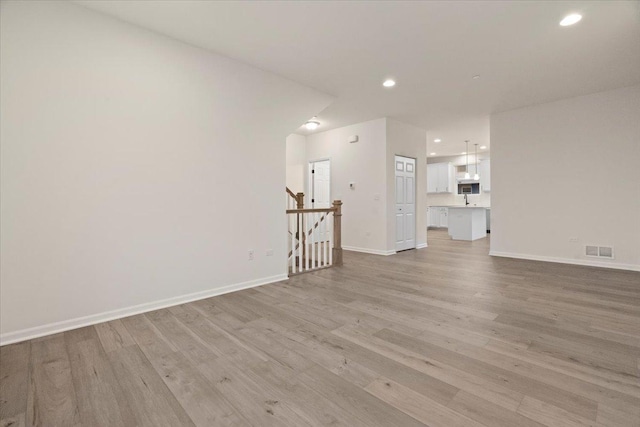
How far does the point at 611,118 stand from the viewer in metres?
4.54

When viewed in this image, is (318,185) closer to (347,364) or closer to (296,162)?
(296,162)

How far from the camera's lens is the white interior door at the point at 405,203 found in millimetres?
6238

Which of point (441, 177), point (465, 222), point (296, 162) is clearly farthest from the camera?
point (441, 177)

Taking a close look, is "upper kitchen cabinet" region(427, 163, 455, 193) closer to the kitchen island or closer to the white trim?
the kitchen island

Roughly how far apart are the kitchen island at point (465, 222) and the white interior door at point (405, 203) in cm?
233

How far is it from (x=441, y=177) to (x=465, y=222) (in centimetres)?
344

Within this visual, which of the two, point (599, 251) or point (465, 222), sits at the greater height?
point (465, 222)

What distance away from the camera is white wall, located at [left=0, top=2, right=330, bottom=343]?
91.6 inches

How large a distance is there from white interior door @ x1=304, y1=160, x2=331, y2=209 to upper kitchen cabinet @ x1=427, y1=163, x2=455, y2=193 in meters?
5.75

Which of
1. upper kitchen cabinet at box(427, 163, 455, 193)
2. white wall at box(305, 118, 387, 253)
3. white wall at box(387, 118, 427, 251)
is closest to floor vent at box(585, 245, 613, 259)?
white wall at box(387, 118, 427, 251)

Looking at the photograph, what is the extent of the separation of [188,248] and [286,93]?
2538 millimetres

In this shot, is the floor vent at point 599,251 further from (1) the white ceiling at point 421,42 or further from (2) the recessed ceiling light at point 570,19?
(2) the recessed ceiling light at point 570,19

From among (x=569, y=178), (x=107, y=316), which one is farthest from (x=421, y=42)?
(x=107, y=316)

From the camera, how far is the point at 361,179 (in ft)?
20.7
